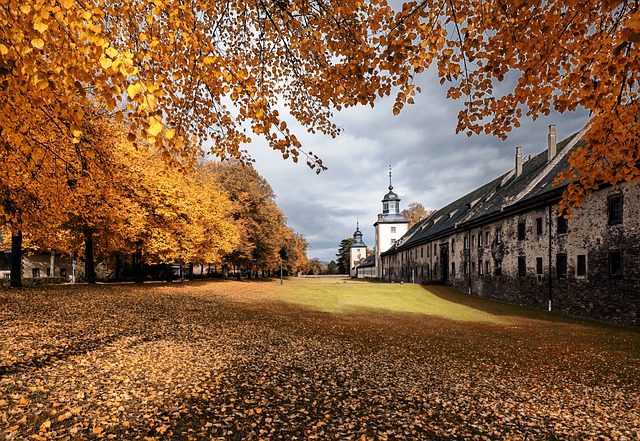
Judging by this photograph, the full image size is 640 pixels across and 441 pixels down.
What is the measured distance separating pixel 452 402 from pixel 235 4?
889 cm

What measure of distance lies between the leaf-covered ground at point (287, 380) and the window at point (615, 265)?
16.9ft

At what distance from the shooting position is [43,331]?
8.95 meters

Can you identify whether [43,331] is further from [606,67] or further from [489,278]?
[489,278]

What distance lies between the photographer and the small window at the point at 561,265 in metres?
21.2

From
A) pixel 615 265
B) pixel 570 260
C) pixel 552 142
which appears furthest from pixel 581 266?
pixel 552 142

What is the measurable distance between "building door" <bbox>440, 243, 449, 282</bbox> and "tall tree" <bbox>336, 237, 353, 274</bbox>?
77047 mm

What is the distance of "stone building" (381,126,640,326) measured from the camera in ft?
56.4

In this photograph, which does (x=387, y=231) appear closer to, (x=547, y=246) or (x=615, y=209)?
(x=547, y=246)

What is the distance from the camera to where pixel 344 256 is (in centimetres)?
12488

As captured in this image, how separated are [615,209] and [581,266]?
3838 mm

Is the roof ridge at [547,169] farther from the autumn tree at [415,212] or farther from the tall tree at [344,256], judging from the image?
the tall tree at [344,256]

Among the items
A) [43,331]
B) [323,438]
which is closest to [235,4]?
[323,438]

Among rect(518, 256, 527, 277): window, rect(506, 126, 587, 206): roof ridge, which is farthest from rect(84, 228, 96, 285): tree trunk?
rect(506, 126, 587, 206): roof ridge

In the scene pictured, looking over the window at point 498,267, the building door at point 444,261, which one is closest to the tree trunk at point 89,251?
the window at point 498,267
